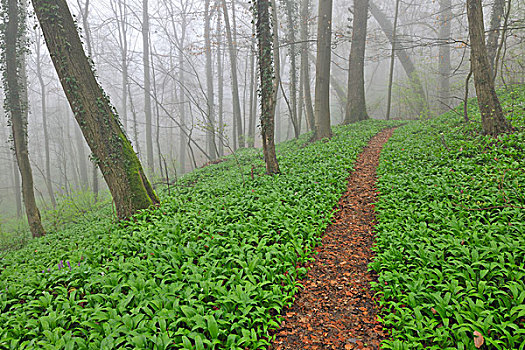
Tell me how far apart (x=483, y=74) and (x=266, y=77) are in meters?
5.11

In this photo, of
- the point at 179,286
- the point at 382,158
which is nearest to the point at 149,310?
the point at 179,286

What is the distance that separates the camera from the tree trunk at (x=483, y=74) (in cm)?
630

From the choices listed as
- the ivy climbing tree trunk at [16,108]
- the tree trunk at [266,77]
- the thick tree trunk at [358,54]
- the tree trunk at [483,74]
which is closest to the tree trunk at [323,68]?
the thick tree trunk at [358,54]

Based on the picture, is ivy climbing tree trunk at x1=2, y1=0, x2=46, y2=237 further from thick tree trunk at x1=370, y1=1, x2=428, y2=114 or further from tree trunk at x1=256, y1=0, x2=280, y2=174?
thick tree trunk at x1=370, y1=1, x2=428, y2=114

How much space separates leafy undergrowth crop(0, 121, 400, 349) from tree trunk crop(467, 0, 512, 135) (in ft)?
12.9

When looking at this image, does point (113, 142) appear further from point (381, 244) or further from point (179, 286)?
point (381, 244)

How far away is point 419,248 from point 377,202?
1846mm

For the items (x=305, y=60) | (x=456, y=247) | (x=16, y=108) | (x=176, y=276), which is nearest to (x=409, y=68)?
(x=305, y=60)

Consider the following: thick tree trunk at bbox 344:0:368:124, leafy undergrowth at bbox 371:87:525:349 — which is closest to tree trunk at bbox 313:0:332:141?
thick tree trunk at bbox 344:0:368:124

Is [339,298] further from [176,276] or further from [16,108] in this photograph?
[16,108]

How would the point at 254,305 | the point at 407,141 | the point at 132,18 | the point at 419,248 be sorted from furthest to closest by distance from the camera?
the point at 132,18 < the point at 407,141 < the point at 419,248 < the point at 254,305

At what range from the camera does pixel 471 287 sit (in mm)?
2768

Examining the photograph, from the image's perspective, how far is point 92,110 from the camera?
5.41 metres

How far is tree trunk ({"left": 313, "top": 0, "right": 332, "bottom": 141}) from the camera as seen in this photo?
10.8 m
